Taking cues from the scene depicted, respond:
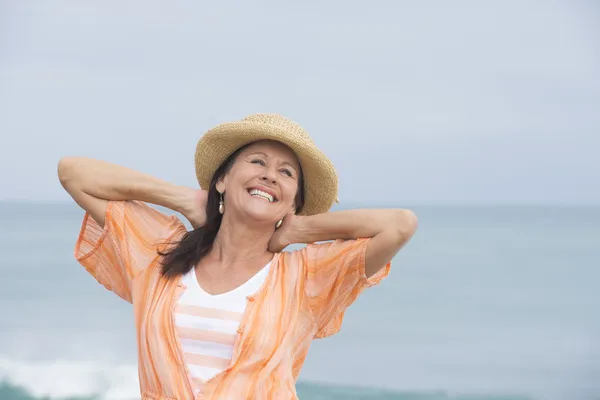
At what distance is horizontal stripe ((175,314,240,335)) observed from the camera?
2457 mm

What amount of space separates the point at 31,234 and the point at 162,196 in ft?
39.7

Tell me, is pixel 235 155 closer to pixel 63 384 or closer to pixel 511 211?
pixel 63 384

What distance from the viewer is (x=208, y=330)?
2.47 meters

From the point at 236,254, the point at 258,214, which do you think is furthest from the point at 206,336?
the point at 258,214

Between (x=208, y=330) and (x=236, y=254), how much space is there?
0.25m

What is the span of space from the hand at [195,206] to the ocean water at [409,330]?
14.2 ft

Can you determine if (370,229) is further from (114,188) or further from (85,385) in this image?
(85,385)

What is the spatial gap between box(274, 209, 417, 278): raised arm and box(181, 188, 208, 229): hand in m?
0.30

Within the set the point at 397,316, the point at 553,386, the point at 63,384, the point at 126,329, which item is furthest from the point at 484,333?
the point at 63,384

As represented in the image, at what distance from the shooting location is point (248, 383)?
95.8 inches

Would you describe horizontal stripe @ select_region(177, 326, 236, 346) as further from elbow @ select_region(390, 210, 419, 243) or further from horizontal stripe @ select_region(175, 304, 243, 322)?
elbow @ select_region(390, 210, 419, 243)

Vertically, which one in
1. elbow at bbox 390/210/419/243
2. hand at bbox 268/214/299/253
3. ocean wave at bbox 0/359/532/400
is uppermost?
elbow at bbox 390/210/419/243

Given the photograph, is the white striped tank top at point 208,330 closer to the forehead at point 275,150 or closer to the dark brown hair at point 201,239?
the dark brown hair at point 201,239

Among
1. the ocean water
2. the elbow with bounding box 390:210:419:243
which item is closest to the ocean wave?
the ocean water
